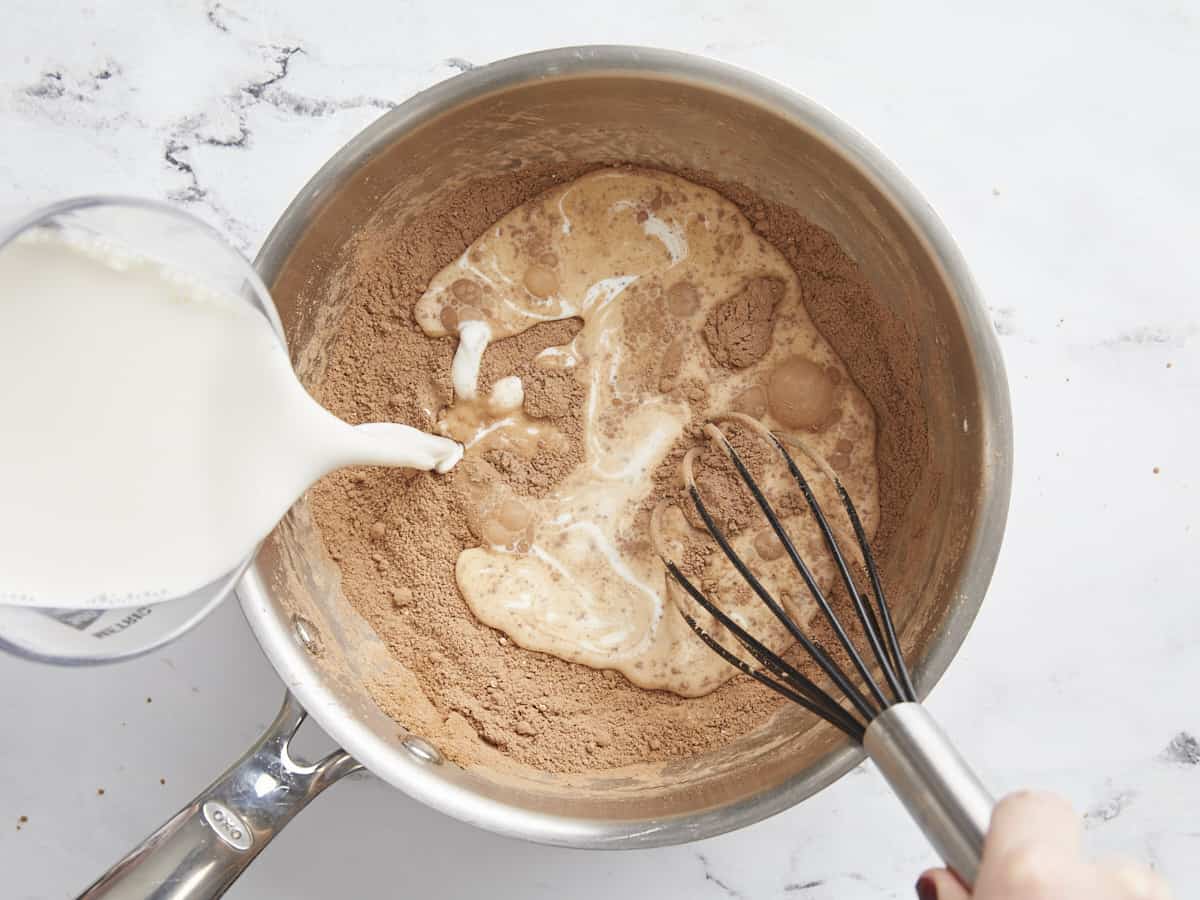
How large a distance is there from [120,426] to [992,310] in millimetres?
950

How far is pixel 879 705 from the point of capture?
0.86 meters

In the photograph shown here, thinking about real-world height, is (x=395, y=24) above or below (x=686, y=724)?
above

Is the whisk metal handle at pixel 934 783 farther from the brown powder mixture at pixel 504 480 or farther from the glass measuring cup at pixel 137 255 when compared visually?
the glass measuring cup at pixel 137 255

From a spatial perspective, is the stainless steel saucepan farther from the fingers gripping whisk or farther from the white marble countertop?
the white marble countertop

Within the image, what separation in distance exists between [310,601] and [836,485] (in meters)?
0.59

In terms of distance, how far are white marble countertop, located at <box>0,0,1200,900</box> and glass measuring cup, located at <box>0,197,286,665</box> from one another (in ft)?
1.14

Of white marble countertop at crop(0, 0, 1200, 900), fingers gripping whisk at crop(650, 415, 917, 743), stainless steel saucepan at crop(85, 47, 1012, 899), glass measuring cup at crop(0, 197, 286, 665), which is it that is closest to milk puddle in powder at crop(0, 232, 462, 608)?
glass measuring cup at crop(0, 197, 286, 665)

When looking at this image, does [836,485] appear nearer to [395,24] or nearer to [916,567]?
[916,567]

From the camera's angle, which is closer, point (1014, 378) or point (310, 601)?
point (310, 601)

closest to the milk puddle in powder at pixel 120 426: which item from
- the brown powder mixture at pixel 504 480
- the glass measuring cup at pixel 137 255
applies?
the glass measuring cup at pixel 137 255

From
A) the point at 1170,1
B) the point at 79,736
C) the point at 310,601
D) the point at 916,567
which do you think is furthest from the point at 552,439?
the point at 1170,1

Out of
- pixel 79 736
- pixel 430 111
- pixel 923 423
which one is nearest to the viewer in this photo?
pixel 430 111

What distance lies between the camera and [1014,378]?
1.13 metres

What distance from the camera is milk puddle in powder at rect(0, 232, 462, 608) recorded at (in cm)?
72
